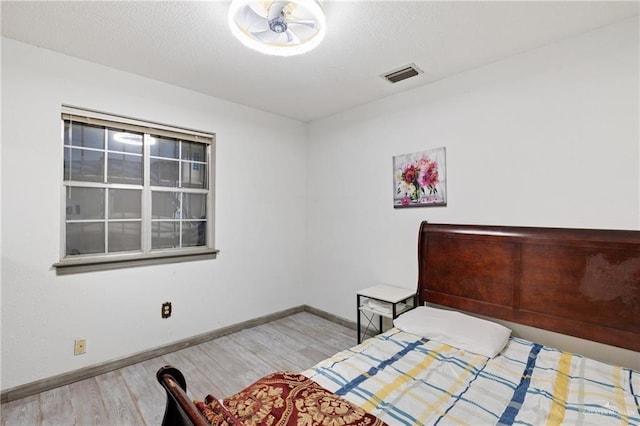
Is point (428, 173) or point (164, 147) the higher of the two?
point (164, 147)

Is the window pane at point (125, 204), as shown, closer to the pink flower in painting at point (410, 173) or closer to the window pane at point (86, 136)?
the window pane at point (86, 136)

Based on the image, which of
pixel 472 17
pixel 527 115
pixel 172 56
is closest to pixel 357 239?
pixel 527 115

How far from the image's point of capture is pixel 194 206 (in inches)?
128

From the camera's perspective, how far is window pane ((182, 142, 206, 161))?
318 cm

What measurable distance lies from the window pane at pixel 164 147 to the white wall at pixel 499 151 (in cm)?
179

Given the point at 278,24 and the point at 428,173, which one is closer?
the point at 278,24

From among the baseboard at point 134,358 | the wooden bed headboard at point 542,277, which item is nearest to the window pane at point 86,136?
the baseboard at point 134,358

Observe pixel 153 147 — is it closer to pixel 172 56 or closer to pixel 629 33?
pixel 172 56

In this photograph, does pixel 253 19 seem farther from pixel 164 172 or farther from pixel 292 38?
pixel 164 172

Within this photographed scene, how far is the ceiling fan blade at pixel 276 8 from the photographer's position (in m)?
1.67

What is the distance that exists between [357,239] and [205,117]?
2.16 meters

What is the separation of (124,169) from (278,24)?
2.00 metres

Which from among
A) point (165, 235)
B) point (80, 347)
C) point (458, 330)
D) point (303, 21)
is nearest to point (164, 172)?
point (165, 235)

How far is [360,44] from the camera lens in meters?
2.20
